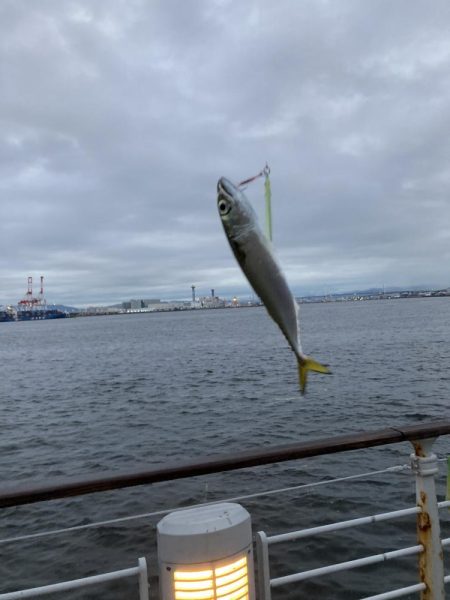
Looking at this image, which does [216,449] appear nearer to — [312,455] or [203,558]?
[312,455]

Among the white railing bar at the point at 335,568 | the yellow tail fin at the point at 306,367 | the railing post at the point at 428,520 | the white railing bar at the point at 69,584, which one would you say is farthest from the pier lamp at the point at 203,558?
the yellow tail fin at the point at 306,367

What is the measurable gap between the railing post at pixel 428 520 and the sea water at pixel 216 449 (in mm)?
1260

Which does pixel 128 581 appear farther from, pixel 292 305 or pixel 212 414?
pixel 212 414

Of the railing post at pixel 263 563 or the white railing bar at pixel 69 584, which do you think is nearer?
the white railing bar at pixel 69 584

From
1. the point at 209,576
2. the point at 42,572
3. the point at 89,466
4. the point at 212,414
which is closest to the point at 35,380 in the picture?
the point at 212,414

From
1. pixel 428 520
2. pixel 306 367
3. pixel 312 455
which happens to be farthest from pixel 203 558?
pixel 306 367

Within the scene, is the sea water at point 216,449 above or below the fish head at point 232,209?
below

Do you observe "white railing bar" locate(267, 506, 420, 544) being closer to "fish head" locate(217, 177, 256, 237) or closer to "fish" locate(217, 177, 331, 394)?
"fish" locate(217, 177, 331, 394)

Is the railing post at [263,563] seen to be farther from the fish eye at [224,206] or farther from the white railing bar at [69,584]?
the fish eye at [224,206]

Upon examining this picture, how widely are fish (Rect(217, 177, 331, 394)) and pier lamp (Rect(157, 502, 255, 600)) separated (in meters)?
1.48

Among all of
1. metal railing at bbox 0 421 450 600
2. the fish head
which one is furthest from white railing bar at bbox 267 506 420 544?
the fish head

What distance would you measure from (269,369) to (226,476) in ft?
63.1

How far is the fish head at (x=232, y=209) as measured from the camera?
111 cm

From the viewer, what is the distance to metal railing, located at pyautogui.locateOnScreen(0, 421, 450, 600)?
7.71ft
